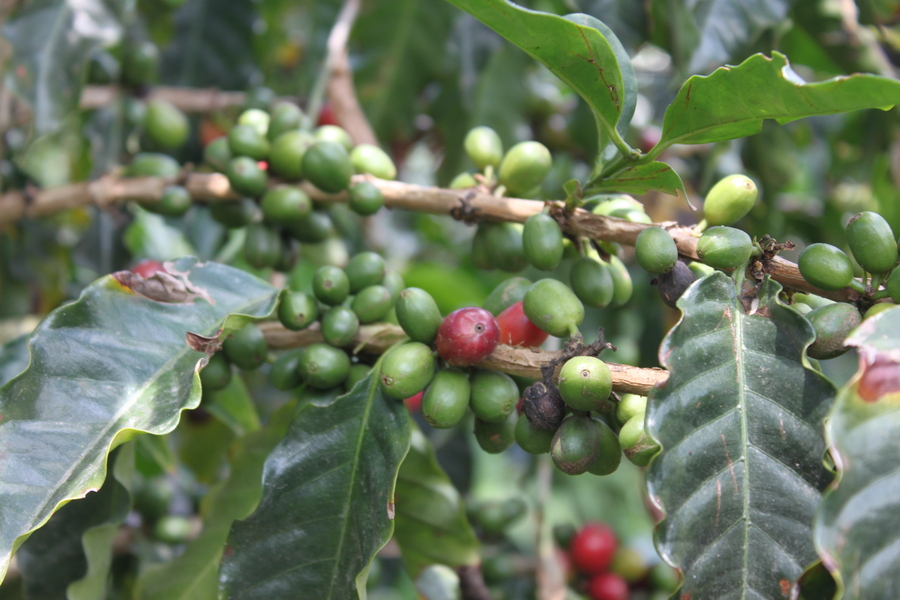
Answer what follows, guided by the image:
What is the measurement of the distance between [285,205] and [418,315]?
0.58 m

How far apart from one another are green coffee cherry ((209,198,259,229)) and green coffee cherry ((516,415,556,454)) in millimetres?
996

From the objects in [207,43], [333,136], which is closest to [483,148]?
[333,136]

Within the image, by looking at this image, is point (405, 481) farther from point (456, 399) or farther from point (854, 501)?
point (854, 501)

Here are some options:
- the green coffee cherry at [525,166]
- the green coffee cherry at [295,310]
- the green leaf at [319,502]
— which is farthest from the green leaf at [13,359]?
the green coffee cherry at [525,166]

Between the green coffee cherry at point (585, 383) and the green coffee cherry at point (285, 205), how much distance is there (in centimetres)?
88

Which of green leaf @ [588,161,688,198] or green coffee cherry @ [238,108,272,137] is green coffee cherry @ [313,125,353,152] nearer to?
green coffee cherry @ [238,108,272,137]

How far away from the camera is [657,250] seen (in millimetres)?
1122

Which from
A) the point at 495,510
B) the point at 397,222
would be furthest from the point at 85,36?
the point at 397,222

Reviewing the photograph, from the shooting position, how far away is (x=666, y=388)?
961mm

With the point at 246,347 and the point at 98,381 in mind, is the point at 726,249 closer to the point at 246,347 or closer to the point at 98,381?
the point at 246,347

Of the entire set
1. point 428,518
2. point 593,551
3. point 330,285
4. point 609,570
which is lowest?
point 609,570

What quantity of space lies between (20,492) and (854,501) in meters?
1.17

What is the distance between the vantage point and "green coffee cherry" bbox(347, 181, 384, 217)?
1.53m

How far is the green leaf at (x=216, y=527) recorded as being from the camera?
4.93 feet
